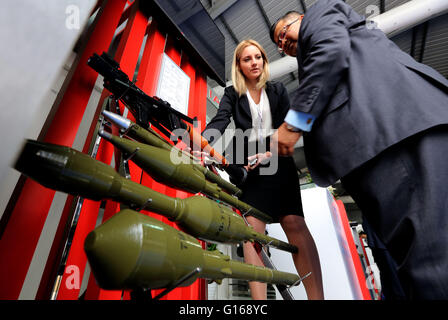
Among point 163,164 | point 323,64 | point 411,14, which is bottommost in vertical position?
point 163,164

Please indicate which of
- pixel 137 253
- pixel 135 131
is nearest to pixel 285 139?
pixel 135 131

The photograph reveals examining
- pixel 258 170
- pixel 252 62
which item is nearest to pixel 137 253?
pixel 258 170

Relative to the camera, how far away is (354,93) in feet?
2.43

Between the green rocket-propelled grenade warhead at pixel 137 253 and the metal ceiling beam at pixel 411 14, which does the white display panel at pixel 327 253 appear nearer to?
the green rocket-propelled grenade warhead at pixel 137 253

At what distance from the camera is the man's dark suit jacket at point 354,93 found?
2.16 feet

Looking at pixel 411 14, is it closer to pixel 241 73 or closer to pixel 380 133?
pixel 241 73

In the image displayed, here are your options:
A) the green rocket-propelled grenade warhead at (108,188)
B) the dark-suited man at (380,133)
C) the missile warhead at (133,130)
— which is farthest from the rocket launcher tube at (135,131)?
the dark-suited man at (380,133)

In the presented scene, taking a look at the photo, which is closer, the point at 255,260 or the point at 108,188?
the point at 108,188

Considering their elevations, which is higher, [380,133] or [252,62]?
[252,62]

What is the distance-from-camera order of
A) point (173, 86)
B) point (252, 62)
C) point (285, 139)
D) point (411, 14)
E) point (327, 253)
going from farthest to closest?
point (411, 14)
point (327, 253)
point (173, 86)
point (252, 62)
point (285, 139)

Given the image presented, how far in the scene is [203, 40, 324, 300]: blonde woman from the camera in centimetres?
121

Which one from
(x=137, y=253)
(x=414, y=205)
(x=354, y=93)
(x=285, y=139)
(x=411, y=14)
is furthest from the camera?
(x=411, y=14)

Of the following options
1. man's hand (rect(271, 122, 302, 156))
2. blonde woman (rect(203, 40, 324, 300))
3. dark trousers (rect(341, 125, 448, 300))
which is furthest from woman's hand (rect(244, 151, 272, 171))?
dark trousers (rect(341, 125, 448, 300))

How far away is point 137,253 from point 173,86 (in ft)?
5.08
